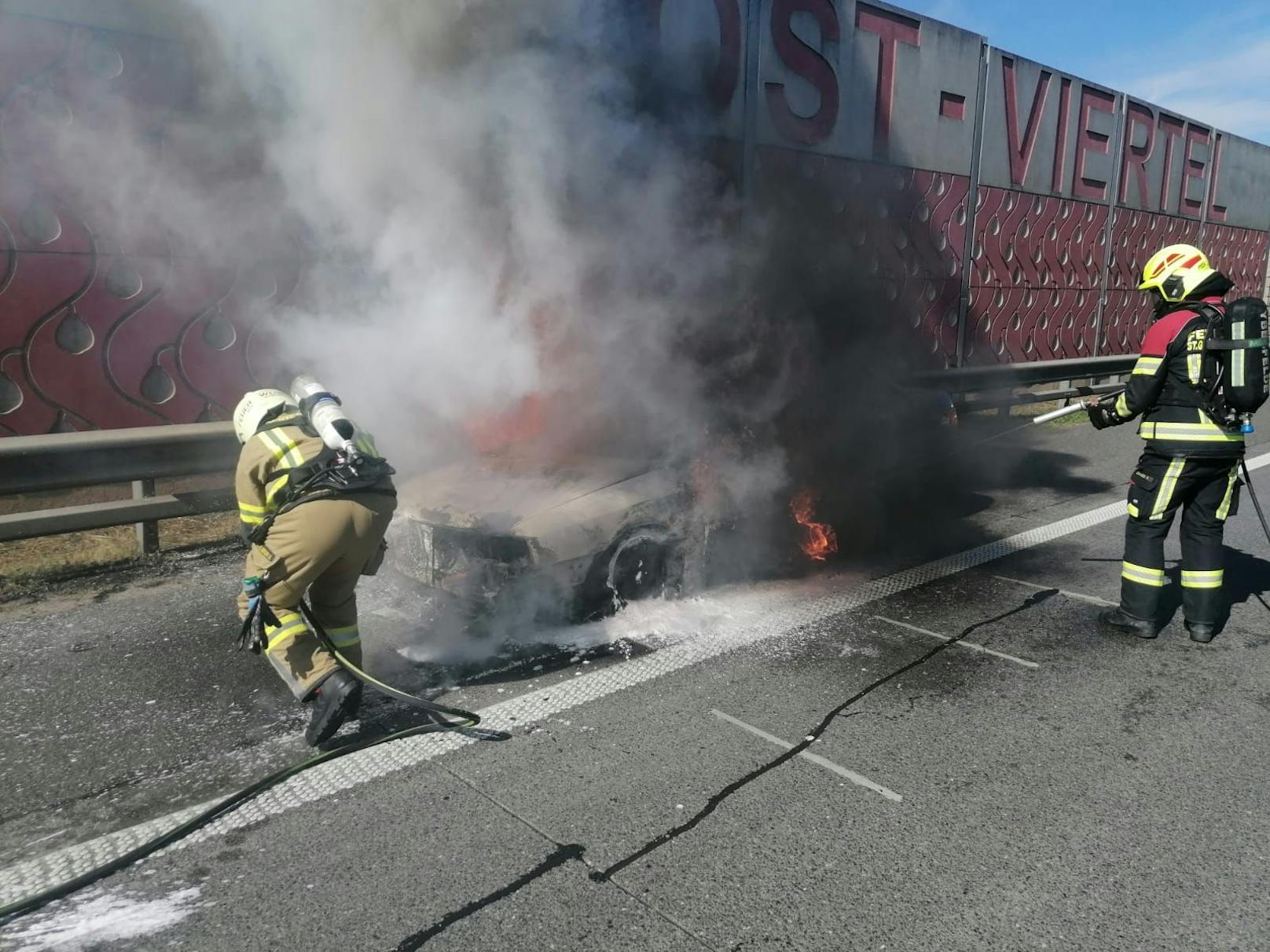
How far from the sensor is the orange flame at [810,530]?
17.2 feet

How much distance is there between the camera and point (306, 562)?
299 cm

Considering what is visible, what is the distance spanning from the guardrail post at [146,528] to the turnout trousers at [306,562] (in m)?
2.54

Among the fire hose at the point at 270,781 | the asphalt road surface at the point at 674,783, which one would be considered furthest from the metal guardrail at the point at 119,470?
the fire hose at the point at 270,781

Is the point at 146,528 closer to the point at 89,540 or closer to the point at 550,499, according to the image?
the point at 89,540

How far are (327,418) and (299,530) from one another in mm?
399

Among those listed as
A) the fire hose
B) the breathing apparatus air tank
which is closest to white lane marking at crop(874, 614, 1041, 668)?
the fire hose

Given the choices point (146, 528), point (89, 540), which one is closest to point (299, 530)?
point (146, 528)

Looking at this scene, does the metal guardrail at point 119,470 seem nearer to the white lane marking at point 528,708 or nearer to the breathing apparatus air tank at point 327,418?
the breathing apparatus air tank at point 327,418

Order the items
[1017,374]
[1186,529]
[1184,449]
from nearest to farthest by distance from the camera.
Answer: [1184,449]
[1186,529]
[1017,374]

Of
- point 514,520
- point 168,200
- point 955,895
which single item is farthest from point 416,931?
point 168,200

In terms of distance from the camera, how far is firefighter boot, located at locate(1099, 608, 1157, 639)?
4.18 m

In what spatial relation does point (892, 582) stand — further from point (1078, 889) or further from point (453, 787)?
point (453, 787)

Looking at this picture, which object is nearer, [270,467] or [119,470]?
[270,467]

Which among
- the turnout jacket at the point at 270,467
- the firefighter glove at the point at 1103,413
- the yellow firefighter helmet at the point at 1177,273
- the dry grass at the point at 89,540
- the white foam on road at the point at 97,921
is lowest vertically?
the white foam on road at the point at 97,921
